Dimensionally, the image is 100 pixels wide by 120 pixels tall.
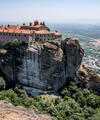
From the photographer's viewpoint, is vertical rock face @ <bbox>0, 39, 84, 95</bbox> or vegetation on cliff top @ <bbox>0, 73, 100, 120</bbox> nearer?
vegetation on cliff top @ <bbox>0, 73, 100, 120</bbox>

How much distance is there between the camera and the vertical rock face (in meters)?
53.6

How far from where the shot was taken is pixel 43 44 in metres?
54.1

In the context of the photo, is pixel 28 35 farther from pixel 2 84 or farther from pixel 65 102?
pixel 65 102

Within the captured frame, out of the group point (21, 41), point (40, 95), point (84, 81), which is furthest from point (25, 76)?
point (84, 81)

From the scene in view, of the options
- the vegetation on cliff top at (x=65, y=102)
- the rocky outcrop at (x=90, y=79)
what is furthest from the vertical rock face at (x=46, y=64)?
the rocky outcrop at (x=90, y=79)

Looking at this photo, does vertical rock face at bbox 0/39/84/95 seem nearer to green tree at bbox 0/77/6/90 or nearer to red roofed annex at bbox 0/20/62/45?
green tree at bbox 0/77/6/90

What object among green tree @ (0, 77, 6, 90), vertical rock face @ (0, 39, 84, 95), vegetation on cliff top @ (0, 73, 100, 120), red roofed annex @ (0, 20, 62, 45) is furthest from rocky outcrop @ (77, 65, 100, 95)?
green tree @ (0, 77, 6, 90)

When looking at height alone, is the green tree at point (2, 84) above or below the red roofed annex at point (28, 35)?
below

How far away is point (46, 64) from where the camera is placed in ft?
178

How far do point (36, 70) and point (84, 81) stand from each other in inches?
672

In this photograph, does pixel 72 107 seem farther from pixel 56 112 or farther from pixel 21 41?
pixel 21 41

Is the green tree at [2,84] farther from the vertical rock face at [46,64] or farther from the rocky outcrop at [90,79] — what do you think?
the rocky outcrop at [90,79]

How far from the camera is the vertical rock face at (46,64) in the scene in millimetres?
53562

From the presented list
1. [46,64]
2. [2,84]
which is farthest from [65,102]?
[2,84]
